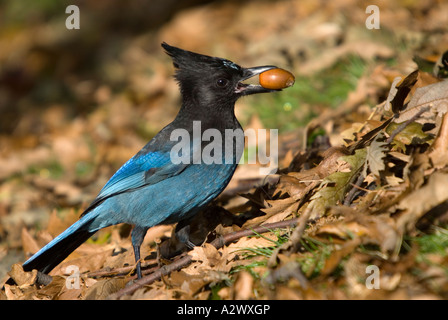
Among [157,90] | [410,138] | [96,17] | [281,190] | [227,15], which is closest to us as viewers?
[410,138]

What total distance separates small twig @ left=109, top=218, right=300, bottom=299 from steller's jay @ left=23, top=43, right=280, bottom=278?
277 millimetres

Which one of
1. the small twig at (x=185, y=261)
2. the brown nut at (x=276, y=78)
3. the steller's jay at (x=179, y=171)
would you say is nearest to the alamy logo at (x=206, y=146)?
the steller's jay at (x=179, y=171)

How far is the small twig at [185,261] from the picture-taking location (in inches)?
126

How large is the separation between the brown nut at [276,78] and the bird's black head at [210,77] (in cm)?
6

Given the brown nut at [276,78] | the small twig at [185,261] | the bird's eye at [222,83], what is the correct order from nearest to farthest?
the small twig at [185,261]
the brown nut at [276,78]
the bird's eye at [222,83]

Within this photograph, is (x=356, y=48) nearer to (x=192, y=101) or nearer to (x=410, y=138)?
(x=192, y=101)

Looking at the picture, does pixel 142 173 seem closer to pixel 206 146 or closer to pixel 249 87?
pixel 206 146

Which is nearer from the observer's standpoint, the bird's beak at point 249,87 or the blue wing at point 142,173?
the blue wing at point 142,173

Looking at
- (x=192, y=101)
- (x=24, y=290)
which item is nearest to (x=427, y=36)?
(x=192, y=101)

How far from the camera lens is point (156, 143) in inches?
163

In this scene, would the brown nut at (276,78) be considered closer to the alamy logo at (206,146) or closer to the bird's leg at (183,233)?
the alamy logo at (206,146)

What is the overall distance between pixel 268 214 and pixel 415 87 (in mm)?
1315

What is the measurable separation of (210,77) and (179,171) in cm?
82

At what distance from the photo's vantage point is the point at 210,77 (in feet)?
13.7
